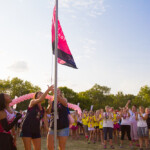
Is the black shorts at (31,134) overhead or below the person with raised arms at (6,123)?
below

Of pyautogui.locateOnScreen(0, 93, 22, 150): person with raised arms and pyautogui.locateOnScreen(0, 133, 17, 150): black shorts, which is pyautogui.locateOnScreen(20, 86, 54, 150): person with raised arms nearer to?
pyautogui.locateOnScreen(0, 93, 22, 150): person with raised arms

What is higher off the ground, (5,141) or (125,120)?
(5,141)

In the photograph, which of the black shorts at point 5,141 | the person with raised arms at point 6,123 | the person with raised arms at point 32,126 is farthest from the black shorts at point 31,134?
the black shorts at point 5,141

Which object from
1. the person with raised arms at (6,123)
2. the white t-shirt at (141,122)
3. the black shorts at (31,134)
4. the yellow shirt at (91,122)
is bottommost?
the yellow shirt at (91,122)

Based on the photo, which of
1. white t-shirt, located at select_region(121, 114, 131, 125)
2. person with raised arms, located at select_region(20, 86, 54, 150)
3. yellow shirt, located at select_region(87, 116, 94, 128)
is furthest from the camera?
yellow shirt, located at select_region(87, 116, 94, 128)

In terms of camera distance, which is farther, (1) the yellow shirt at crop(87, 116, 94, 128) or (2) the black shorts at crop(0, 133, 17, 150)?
(1) the yellow shirt at crop(87, 116, 94, 128)

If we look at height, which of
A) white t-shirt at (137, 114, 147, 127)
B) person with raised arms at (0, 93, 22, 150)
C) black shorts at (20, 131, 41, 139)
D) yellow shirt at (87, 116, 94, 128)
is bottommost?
yellow shirt at (87, 116, 94, 128)

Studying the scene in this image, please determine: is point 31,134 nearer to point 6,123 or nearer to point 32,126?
point 32,126

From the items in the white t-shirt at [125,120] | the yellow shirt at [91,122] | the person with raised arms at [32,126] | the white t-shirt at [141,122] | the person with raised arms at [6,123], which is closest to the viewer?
the person with raised arms at [6,123]

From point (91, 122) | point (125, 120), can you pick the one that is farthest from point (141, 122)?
point (91, 122)

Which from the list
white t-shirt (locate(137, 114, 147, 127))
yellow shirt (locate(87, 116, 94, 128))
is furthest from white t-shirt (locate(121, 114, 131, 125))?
yellow shirt (locate(87, 116, 94, 128))

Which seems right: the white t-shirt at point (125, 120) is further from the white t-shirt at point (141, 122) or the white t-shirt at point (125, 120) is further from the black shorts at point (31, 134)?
the black shorts at point (31, 134)

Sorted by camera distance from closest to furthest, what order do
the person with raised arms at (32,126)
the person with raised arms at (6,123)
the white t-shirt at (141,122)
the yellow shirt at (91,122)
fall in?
1. the person with raised arms at (6,123)
2. the person with raised arms at (32,126)
3. the white t-shirt at (141,122)
4. the yellow shirt at (91,122)

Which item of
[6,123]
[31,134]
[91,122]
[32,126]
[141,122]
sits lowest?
[91,122]
